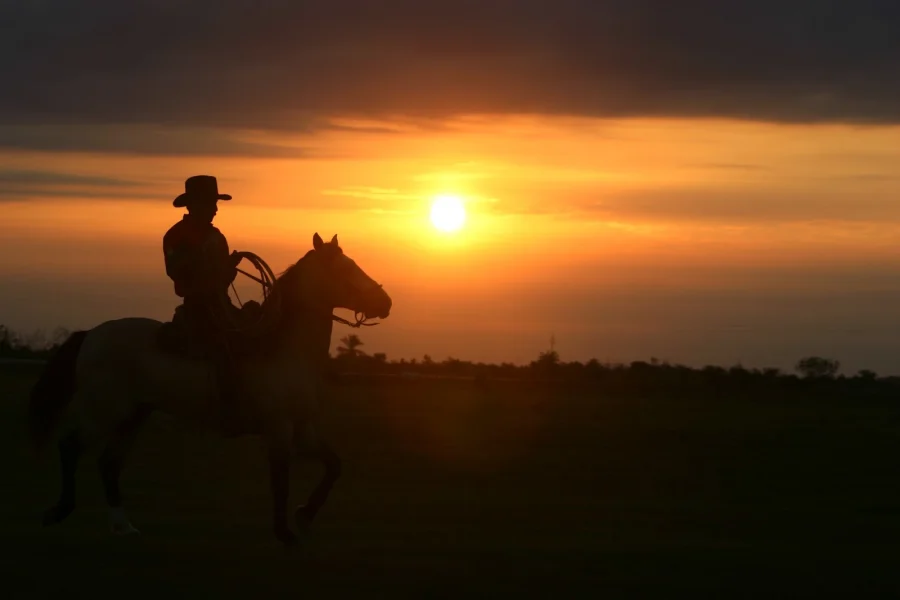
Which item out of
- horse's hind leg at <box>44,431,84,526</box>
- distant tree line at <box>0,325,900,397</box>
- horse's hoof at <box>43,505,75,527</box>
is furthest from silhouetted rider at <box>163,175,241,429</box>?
distant tree line at <box>0,325,900,397</box>

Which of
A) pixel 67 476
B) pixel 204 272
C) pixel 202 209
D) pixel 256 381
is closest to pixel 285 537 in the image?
pixel 256 381

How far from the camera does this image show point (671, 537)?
10094 mm

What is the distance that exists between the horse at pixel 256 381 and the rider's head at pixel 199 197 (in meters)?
0.82

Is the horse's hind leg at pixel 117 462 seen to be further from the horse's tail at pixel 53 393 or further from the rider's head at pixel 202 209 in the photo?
the rider's head at pixel 202 209

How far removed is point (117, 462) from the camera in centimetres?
968

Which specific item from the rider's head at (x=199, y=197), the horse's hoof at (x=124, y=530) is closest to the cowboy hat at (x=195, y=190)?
the rider's head at (x=199, y=197)

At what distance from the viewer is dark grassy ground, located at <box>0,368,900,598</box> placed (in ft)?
25.5

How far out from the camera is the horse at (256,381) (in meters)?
9.18

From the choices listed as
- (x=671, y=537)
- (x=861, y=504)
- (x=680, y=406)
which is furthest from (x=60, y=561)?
(x=680, y=406)

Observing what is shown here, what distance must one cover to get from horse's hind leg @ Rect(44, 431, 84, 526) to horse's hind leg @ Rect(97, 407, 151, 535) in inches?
8.8

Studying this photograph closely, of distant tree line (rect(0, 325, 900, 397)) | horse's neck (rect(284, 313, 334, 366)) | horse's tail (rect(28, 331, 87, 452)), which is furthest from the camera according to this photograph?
distant tree line (rect(0, 325, 900, 397))

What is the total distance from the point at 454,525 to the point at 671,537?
188 centimetres

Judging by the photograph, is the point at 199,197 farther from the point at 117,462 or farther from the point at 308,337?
the point at 117,462

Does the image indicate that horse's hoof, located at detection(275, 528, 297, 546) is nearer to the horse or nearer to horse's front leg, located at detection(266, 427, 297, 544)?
horse's front leg, located at detection(266, 427, 297, 544)
